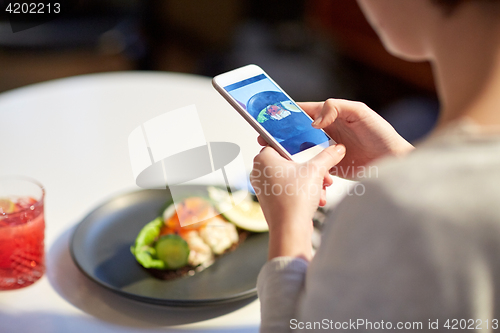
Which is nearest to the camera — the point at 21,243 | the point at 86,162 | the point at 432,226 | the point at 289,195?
the point at 432,226

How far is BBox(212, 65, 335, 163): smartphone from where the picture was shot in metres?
0.76

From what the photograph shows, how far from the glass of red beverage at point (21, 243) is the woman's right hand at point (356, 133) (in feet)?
1.26

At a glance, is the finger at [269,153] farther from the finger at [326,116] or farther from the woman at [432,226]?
the woman at [432,226]

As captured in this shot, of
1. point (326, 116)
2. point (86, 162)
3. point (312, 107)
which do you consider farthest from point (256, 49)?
point (326, 116)

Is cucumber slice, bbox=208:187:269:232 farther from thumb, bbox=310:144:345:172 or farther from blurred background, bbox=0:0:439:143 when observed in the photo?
blurred background, bbox=0:0:439:143

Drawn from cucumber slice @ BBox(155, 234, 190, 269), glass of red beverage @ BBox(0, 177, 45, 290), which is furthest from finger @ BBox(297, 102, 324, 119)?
glass of red beverage @ BBox(0, 177, 45, 290)

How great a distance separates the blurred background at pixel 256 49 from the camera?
253 centimetres

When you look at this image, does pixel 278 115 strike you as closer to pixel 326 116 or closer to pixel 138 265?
pixel 326 116

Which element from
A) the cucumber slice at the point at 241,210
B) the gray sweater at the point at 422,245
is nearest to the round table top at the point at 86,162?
the cucumber slice at the point at 241,210

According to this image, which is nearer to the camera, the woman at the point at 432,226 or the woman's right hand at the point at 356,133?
the woman at the point at 432,226

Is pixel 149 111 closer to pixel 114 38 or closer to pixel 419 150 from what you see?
pixel 419 150

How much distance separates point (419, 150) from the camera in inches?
17.3

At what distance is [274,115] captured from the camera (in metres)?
0.79

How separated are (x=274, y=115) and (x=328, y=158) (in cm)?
15
